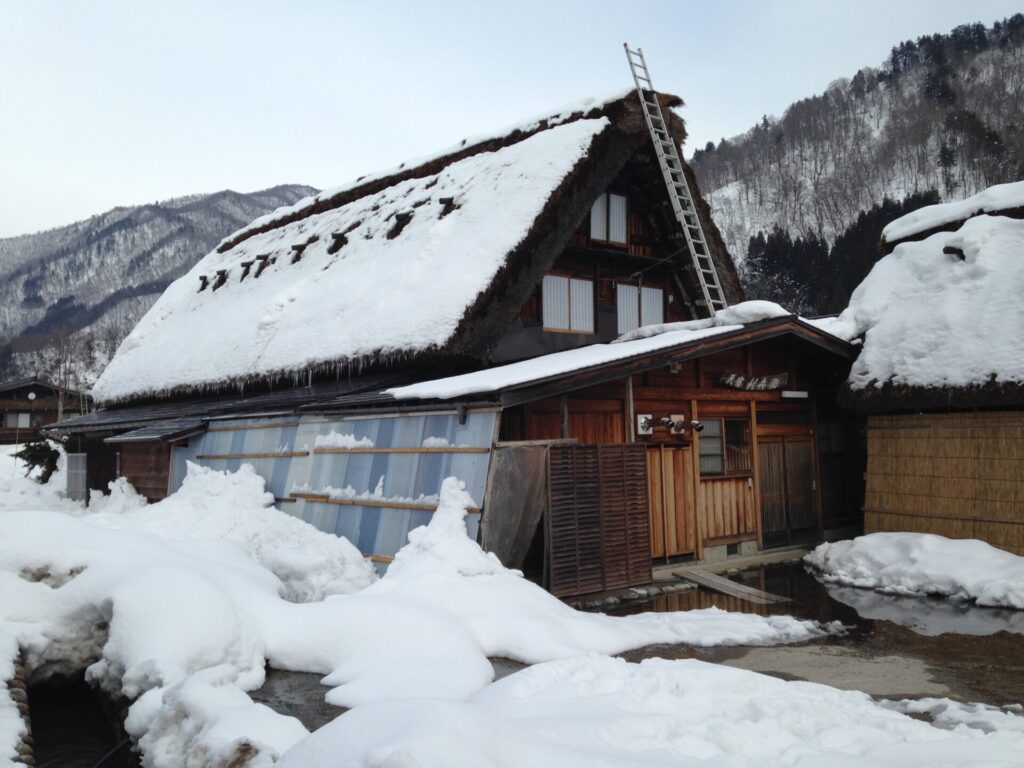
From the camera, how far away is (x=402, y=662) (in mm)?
5258

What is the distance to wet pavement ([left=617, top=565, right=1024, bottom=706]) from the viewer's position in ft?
17.7

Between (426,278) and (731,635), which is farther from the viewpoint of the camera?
(426,278)

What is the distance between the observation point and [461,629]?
5812 millimetres

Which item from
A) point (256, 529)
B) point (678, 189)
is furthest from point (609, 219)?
point (256, 529)

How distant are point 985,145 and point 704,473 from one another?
6637 cm

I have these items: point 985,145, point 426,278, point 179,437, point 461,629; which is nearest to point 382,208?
point 426,278

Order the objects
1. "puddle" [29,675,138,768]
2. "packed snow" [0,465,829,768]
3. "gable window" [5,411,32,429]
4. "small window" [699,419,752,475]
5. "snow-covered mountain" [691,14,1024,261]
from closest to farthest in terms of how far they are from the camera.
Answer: "packed snow" [0,465,829,768], "puddle" [29,675,138,768], "small window" [699,419,752,475], "gable window" [5,411,32,429], "snow-covered mountain" [691,14,1024,261]

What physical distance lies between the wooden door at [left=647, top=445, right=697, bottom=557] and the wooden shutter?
939mm

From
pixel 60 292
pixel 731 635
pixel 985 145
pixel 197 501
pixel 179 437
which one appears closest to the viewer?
pixel 731 635

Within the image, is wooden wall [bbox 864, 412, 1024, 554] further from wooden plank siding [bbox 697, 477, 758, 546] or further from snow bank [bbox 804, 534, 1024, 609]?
wooden plank siding [bbox 697, 477, 758, 546]

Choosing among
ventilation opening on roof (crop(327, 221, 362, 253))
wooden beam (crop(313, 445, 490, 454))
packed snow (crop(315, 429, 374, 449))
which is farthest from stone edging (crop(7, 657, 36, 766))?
ventilation opening on roof (crop(327, 221, 362, 253))

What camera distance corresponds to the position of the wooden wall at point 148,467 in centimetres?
1323

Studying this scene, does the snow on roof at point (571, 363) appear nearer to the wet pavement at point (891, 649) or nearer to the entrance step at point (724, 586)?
the wet pavement at point (891, 649)

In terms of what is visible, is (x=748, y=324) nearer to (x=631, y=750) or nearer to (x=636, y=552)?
(x=636, y=552)
